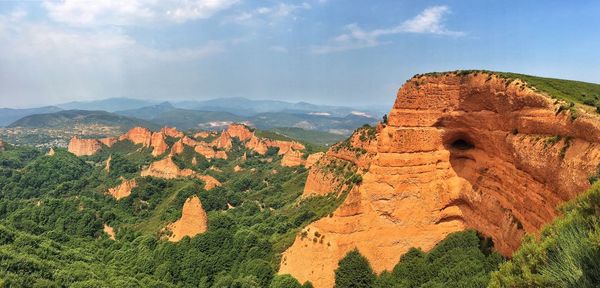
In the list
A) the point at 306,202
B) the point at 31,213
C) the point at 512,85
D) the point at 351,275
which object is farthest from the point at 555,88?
the point at 31,213

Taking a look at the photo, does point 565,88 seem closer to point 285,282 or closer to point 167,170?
point 285,282

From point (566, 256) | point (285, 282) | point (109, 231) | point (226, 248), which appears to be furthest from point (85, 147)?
point (566, 256)

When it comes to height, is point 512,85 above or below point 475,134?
above

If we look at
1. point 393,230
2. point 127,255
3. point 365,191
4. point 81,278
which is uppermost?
point 365,191

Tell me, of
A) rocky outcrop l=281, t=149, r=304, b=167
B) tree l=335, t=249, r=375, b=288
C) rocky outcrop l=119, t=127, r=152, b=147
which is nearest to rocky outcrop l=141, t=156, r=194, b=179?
rocky outcrop l=281, t=149, r=304, b=167

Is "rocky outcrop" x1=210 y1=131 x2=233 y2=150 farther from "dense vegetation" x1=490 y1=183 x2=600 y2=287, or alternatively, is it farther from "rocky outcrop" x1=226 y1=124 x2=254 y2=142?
"dense vegetation" x1=490 y1=183 x2=600 y2=287

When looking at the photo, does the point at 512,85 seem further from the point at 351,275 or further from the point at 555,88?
the point at 351,275
